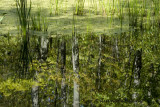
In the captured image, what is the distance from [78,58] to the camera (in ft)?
13.3

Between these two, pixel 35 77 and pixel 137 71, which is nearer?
pixel 35 77

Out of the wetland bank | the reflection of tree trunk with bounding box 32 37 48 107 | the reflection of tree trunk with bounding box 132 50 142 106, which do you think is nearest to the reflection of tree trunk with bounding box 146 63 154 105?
the wetland bank

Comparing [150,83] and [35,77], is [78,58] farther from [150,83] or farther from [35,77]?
[150,83]

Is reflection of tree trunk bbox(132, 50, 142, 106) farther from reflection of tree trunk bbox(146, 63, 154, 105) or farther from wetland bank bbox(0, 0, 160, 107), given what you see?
reflection of tree trunk bbox(146, 63, 154, 105)

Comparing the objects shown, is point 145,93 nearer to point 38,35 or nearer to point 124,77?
point 124,77

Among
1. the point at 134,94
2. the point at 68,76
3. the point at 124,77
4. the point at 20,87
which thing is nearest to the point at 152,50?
the point at 124,77

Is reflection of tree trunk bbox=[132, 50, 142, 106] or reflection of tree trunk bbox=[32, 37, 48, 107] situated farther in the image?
reflection of tree trunk bbox=[32, 37, 48, 107]

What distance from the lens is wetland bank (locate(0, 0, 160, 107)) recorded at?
351cm

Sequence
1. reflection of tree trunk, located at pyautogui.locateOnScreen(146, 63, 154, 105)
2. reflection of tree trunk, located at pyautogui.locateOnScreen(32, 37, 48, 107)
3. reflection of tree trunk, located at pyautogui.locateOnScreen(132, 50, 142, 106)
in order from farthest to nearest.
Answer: reflection of tree trunk, located at pyautogui.locateOnScreen(32, 37, 48, 107) < reflection of tree trunk, located at pyautogui.locateOnScreen(132, 50, 142, 106) < reflection of tree trunk, located at pyautogui.locateOnScreen(146, 63, 154, 105)

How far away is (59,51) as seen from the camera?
5.25 meters

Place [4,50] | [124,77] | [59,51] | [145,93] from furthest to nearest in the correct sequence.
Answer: [4,50] → [59,51] → [124,77] → [145,93]

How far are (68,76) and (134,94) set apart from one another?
119cm

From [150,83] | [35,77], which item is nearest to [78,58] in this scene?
[35,77]

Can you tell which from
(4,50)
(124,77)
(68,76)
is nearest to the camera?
(68,76)
